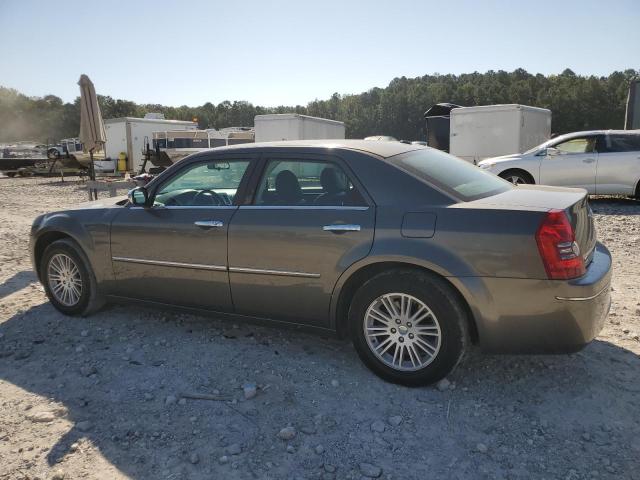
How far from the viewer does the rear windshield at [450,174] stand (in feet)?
10.8

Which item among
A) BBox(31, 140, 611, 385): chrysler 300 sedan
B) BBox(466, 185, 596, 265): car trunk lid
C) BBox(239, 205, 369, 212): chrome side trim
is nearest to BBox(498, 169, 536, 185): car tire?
BBox(31, 140, 611, 385): chrysler 300 sedan

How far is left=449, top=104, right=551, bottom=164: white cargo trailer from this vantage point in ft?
49.2

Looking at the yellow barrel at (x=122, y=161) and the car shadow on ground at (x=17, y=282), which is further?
the yellow barrel at (x=122, y=161)

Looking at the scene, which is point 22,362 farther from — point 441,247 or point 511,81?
point 511,81

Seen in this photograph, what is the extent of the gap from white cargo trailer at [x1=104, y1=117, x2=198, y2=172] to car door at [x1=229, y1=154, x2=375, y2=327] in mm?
22239

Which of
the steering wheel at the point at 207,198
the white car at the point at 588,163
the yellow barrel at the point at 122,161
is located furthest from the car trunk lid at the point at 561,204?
the yellow barrel at the point at 122,161

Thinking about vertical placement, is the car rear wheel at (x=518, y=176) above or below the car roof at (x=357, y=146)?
below

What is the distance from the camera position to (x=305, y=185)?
144 inches

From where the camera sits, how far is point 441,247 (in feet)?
9.93

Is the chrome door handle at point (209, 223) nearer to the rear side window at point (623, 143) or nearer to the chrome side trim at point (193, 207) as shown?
the chrome side trim at point (193, 207)

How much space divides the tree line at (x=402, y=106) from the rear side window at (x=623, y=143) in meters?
65.3

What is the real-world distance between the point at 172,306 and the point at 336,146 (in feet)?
5.90

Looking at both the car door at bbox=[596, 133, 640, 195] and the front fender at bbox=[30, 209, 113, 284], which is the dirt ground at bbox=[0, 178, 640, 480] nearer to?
the front fender at bbox=[30, 209, 113, 284]

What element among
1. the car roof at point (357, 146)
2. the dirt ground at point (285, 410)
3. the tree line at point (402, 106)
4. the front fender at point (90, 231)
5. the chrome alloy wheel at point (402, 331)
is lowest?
the dirt ground at point (285, 410)
